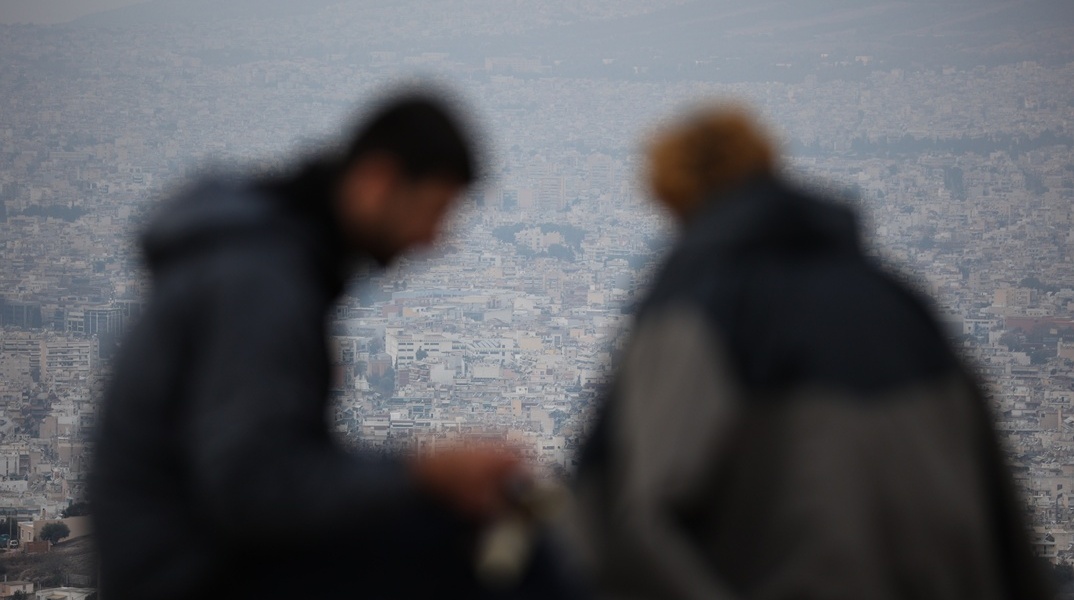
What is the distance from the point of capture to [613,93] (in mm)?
46625

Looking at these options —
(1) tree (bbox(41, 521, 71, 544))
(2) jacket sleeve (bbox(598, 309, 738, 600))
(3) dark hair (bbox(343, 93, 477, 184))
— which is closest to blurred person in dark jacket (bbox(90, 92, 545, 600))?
(3) dark hair (bbox(343, 93, 477, 184))

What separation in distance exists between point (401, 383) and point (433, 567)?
25871 mm

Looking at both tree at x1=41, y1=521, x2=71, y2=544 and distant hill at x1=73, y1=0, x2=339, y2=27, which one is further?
distant hill at x1=73, y1=0, x2=339, y2=27

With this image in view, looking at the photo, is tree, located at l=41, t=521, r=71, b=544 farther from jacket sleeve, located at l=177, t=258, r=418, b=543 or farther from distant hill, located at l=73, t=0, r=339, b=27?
distant hill, located at l=73, t=0, r=339, b=27

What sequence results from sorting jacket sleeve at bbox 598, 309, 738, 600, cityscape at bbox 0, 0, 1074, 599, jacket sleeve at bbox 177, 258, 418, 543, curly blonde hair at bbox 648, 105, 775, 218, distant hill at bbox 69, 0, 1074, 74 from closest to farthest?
jacket sleeve at bbox 177, 258, 418, 543, jacket sleeve at bbox 598, 309, 738, 600, curly blonde hair at bbox 648, 105, 775, 218, cityscape at bbox 0, 0, 1074, 599, distant hill at bbox 69, 0, 1074, 74

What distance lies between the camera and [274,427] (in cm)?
153

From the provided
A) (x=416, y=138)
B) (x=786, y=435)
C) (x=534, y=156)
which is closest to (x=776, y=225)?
(x=786, y=435)

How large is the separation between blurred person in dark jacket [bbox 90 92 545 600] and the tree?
632 inches

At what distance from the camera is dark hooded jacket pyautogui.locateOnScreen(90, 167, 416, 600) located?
1.54 m

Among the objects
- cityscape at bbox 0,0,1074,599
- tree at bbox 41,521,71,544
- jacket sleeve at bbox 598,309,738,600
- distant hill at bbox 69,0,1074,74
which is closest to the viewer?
jacket sleeve at bbox 598,309,738,600

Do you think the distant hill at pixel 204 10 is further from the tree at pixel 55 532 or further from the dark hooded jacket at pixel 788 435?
the dark hooded jacket at pixel 788 435

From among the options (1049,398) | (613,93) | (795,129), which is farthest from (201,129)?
(1049,398)

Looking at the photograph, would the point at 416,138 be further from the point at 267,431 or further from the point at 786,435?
the point at 786,435

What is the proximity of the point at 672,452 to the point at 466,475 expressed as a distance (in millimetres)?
396
